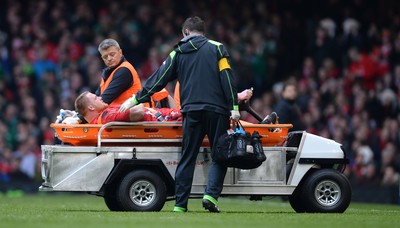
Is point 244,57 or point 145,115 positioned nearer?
point 145,115

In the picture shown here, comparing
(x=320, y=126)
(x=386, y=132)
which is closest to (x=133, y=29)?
(x=320, y=126)

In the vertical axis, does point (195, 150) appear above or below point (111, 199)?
above

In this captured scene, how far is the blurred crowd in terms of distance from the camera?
24.8 meters

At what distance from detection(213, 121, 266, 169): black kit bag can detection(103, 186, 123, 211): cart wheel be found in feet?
4.87

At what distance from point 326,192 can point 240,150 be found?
164 centimetres

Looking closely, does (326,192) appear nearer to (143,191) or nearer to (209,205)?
(209,205)

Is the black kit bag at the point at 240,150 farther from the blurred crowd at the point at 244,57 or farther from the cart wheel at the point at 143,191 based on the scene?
the blurred crowd at the point at 244,57

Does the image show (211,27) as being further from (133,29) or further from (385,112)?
(385,112)

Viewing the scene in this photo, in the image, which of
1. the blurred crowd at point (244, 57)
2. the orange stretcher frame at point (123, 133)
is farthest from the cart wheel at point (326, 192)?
the blurred crowd at point (244, 57)

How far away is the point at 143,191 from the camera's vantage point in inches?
603

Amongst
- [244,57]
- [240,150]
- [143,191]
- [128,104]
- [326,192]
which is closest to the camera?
[240,150]

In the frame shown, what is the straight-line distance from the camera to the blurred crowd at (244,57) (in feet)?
81.4

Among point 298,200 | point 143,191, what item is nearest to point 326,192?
point 298,200

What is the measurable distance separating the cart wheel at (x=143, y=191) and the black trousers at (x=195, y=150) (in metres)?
0.29
